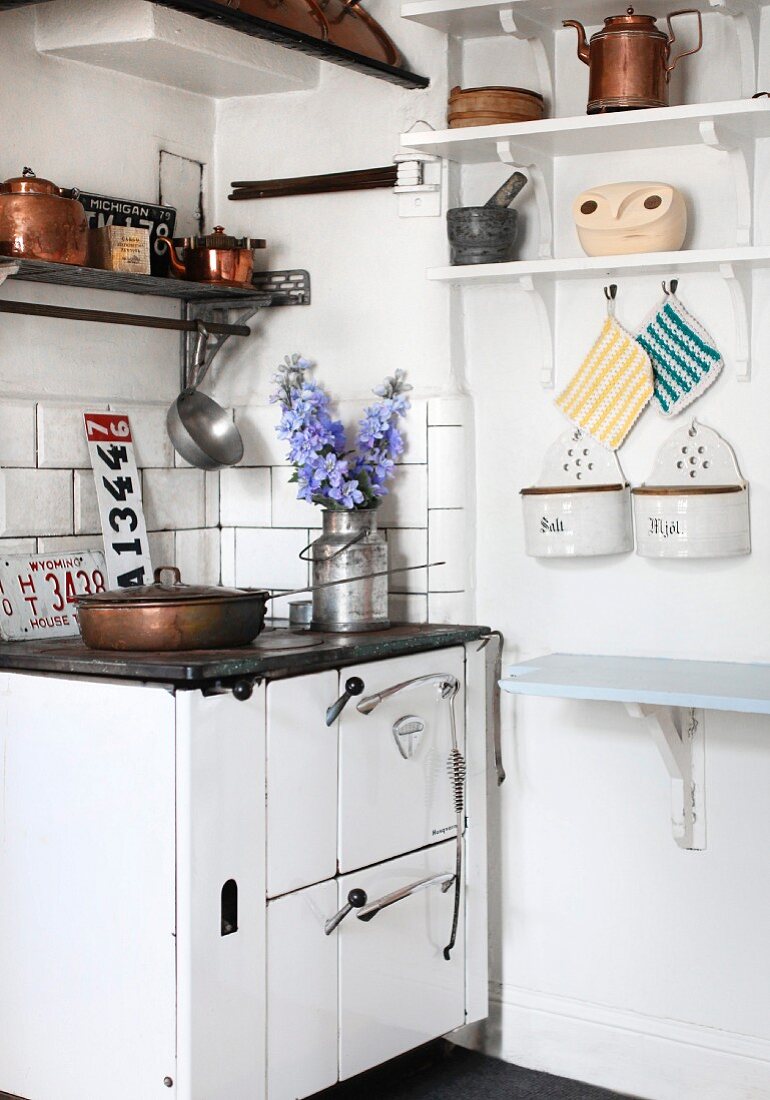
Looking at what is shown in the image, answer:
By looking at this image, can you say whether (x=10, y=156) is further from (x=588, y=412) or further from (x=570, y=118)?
(x=588, y=412)

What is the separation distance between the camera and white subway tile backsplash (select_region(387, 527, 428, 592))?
279cm

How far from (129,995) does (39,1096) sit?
0.28 m

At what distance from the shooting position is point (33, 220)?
2346 millimetres

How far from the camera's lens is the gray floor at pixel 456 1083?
2598 millimetres

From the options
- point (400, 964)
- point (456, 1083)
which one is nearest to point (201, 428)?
point (400, 964)

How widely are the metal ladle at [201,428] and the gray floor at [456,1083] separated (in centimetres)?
126

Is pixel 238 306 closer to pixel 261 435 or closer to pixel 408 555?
pixel 261 435

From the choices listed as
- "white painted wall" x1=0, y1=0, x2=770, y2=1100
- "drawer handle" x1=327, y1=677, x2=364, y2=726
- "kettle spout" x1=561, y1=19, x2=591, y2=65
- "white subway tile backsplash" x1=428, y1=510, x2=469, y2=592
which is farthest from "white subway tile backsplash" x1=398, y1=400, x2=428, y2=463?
"kettle spout" x1=561, y1=19, x2=591, y2=65

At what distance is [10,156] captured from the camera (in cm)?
253

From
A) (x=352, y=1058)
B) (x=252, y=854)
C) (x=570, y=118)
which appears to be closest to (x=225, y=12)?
(x=570, y=118)

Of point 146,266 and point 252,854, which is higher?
point 146,266

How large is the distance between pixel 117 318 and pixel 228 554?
0.62 m

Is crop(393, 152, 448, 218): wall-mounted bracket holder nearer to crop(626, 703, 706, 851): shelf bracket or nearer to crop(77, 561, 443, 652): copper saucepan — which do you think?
crop(77, 561, 443, 652): copper saucepan

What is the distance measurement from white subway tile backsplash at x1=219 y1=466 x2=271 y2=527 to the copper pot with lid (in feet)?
2.41
